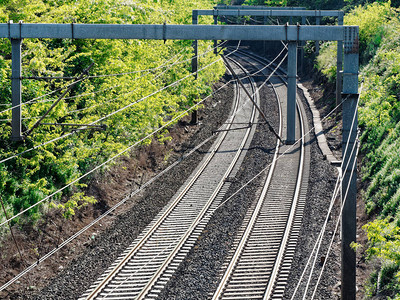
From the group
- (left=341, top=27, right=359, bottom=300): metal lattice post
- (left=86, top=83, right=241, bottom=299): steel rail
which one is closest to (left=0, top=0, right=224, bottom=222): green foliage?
(left=86, top=83, right=241, bottom=299): steel rail

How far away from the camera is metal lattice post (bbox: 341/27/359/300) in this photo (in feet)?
33.6

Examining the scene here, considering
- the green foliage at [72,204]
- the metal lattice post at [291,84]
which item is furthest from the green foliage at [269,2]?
the metal lattice post at [291,84]

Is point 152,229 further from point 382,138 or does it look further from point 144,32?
point 382,138

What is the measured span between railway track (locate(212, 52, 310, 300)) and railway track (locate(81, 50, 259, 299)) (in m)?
1.42

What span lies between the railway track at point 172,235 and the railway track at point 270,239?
1.42m

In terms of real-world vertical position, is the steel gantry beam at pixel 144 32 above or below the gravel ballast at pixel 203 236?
above

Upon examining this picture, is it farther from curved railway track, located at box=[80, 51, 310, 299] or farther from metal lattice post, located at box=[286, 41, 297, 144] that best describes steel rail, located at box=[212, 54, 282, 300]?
metal lattice post, located at box=[286, 41, 297, 144]

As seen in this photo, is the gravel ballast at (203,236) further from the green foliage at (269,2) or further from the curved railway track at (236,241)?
the green foliage at (269,2)

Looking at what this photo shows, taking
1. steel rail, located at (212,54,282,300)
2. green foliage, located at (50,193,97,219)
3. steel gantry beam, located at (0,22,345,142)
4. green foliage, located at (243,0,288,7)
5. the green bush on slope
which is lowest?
steel rail, located at (212,54,282,300)

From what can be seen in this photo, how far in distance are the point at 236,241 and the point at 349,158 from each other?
5.76 metres

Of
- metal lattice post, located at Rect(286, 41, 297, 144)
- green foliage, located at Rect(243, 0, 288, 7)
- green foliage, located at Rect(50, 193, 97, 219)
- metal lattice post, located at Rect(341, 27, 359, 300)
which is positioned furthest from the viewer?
green foliage, located at Rect(243, 0, 288, 7)

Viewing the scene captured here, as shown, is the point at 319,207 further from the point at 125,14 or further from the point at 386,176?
the point at 125,14

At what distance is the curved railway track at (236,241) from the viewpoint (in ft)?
42.8

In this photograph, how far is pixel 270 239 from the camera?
50.9 ft
